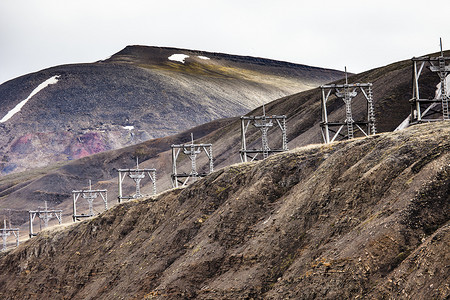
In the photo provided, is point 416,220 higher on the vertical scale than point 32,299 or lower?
higher

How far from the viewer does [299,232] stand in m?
23.0

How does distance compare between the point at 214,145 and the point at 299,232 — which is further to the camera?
the point at 214,145

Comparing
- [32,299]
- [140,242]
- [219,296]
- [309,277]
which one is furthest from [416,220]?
[32,299]

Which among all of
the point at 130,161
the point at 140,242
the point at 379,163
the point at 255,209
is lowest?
the point at 130,161

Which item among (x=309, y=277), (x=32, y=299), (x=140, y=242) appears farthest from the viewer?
(x=32, y=299)

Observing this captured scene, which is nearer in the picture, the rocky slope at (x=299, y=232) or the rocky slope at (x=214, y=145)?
the rocky slope at (x=299, y=232)

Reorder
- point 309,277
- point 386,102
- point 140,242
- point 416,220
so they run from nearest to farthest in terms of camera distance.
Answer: point 416,220 → point 309,277 → point 140,242 → point 386,102

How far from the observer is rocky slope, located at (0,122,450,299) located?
17.7m

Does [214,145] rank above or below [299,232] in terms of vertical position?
below

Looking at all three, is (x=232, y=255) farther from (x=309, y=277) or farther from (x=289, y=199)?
(x=309, y=277)

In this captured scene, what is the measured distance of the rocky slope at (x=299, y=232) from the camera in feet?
58.0

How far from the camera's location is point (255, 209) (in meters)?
27.3

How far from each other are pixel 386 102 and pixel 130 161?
321 ft

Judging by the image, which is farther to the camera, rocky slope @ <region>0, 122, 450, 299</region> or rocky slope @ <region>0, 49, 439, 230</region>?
rocky slope @ <region>0, 49, 439, 230</region>
